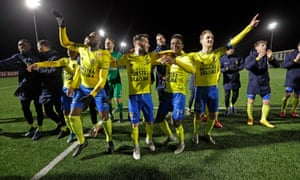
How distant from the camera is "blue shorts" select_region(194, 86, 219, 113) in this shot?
3822 millimetres

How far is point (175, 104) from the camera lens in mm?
3537

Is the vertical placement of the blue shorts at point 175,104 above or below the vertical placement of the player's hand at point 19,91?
below

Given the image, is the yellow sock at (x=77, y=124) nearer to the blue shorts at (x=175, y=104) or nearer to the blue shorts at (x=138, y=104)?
the blue shorts at (x=138, y=104)

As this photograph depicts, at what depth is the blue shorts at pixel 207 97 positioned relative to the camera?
3822 mm

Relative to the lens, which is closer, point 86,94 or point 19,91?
point 86,94

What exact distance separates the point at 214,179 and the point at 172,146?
1272mm

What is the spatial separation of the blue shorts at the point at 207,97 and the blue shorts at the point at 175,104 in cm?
54

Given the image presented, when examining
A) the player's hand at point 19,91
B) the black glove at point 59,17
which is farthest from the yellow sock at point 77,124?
the player's hand at point 19,91

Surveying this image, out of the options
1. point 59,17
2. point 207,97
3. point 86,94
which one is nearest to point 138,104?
point 86,94

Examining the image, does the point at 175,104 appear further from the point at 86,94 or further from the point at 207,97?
the point at 86,94

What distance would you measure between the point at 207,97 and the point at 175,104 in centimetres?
82

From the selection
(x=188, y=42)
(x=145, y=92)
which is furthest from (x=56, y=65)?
(x=188, y=42)

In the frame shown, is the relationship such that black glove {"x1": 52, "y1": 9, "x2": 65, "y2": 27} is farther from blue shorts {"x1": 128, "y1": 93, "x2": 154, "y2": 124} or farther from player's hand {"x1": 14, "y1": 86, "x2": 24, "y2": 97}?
player's hand {"x1": 14, "y1": 86, "x2": 24, "y2": 97}

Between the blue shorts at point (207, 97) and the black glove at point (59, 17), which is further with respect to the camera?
the blue shorts at point (207, 97)
